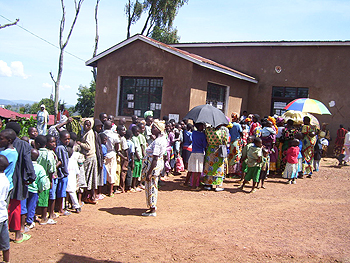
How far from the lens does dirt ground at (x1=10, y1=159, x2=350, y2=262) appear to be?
422cm

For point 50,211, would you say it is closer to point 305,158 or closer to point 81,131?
point 81,131

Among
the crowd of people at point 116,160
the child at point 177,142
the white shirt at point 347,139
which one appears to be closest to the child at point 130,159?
the crowd of people at point 116,160

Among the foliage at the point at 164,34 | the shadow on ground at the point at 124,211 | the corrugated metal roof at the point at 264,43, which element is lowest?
the shadow on ground at the point at 124,211

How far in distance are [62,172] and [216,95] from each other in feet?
31.7

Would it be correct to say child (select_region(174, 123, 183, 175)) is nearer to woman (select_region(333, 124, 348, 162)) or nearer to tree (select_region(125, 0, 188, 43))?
woman (select_region(333, 124, 348, 162))

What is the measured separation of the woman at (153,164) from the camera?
5.50m

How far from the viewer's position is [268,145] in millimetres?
8859

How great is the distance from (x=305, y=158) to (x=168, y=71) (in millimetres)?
6008

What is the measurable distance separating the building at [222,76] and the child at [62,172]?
7.21 m

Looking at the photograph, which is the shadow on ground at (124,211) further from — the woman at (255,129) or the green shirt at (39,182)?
the woman at (255,129)

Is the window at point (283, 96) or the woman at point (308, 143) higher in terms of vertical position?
the window at point (283, 96)

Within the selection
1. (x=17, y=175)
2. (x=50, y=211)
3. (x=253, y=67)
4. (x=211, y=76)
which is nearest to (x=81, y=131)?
(x=50, y=211)

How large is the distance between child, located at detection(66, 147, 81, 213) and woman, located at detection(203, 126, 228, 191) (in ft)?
10.6

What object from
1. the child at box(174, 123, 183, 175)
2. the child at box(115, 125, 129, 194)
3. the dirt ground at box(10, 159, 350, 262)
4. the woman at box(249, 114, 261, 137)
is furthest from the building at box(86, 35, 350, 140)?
the dirt ground at box(10, 159, 350, 262)
